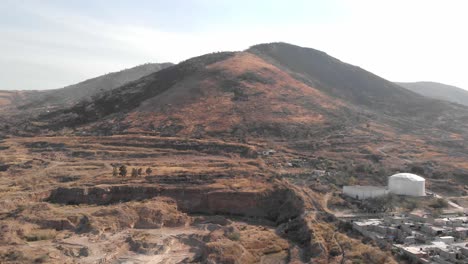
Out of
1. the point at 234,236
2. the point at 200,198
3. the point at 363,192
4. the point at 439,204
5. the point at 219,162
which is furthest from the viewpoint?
the point at 219,162

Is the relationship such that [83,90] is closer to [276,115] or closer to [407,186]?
[276,115]

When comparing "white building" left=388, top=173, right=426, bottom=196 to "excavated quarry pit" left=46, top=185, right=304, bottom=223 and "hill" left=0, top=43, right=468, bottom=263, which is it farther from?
"excavated quarry pit" left=46, top=185, right=304, bottom=223

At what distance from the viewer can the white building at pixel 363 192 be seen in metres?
46.3

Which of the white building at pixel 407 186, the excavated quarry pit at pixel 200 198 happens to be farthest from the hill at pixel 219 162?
the white building at pixel 407 186

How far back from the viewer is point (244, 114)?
78.1 m

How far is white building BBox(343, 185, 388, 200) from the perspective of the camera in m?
46.3

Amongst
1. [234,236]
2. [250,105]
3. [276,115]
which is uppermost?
[250,105]

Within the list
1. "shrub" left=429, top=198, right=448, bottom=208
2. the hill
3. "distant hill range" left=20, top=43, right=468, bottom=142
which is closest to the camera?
the hill

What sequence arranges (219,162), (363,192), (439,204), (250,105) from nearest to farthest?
(439,204), (363,192), (219,162), (250,105)

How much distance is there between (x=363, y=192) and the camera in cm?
4634

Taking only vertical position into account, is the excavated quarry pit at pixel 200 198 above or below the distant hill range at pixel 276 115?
below

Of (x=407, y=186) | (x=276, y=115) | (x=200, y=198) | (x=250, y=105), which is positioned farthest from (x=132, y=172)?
(x=250, y=105)

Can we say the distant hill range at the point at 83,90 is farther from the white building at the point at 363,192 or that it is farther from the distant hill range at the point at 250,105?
the white building at the point at 363,192

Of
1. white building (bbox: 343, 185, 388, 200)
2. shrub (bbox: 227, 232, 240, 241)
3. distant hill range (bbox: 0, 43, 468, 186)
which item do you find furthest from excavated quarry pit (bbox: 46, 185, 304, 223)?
distant hill range (bbox: 0, 43, 468, 186)
